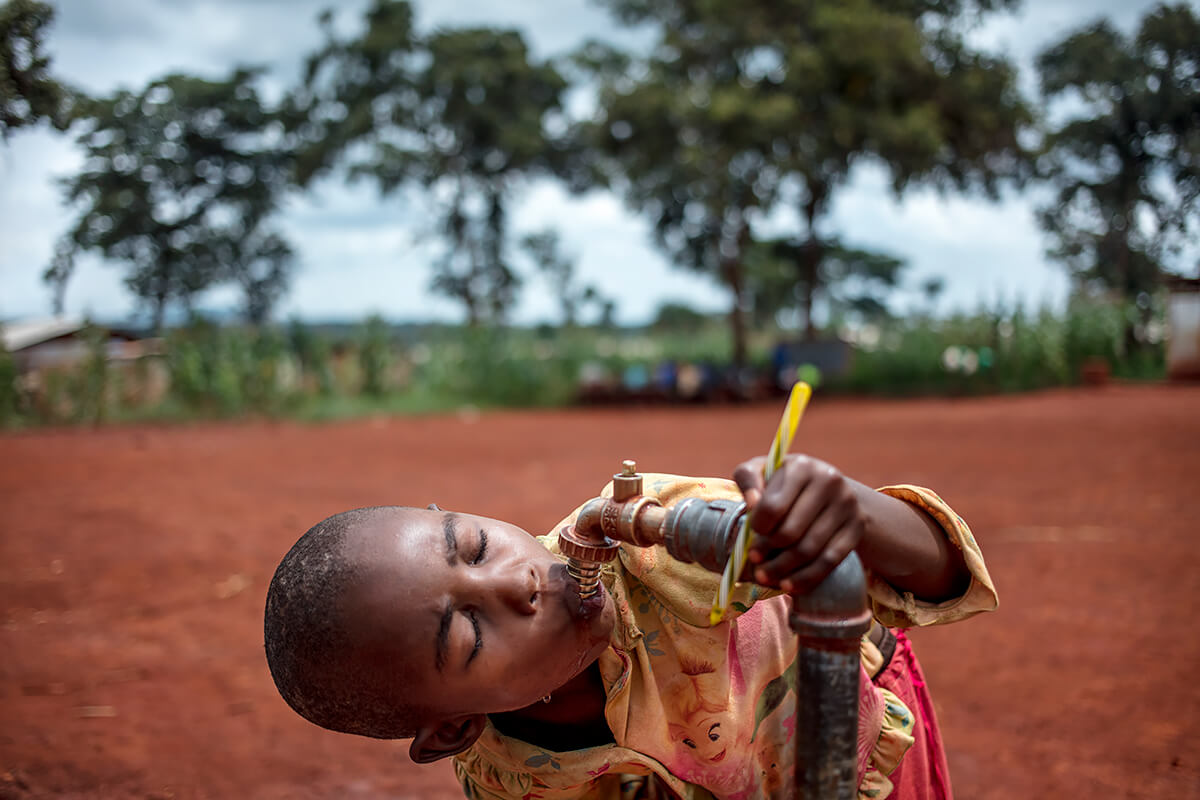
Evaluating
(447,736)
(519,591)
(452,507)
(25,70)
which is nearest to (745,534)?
(519,591)

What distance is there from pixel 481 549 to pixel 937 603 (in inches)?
26.2

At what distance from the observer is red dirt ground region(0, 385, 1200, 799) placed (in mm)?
2182

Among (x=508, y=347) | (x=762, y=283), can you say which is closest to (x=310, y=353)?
(x=508, y=347)

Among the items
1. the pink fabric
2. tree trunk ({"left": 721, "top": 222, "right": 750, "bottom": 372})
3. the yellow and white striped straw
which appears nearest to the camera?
the yellow and white striped straw

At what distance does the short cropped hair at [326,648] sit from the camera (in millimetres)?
1157

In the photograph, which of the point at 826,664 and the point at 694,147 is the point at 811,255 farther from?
Result: the point at 826,664

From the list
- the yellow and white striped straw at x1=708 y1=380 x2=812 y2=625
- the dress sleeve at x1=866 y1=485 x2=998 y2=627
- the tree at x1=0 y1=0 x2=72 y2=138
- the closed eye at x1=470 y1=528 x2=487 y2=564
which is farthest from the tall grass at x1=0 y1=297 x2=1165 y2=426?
the tree at x1=0 y1=0 x2=72 y2=138

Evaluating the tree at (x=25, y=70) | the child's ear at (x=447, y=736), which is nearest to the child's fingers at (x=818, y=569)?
the child's ear at (x=447, y=736)

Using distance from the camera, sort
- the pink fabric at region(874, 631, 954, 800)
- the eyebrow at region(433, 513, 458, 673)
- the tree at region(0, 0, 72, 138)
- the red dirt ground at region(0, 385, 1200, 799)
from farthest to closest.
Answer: the red dirt ground at region(0, 385, 1200, 799) < the tree at region(0, 0, 72, 138) < the pink fabric at region(874, 631, 954, 800) < the eyebrow at region(433, 513, 458, 673)

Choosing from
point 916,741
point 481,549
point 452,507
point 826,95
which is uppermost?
point 826,95

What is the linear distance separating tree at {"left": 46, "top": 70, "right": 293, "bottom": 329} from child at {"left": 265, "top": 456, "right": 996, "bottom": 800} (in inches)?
63.5

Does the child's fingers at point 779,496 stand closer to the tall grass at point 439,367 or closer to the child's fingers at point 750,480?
the child's fingers at point 750,480

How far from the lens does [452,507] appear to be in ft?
17.4

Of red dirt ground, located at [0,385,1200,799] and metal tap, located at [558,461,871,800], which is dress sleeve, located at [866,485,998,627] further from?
red dirt ground, located at [0,385,1200,799]
